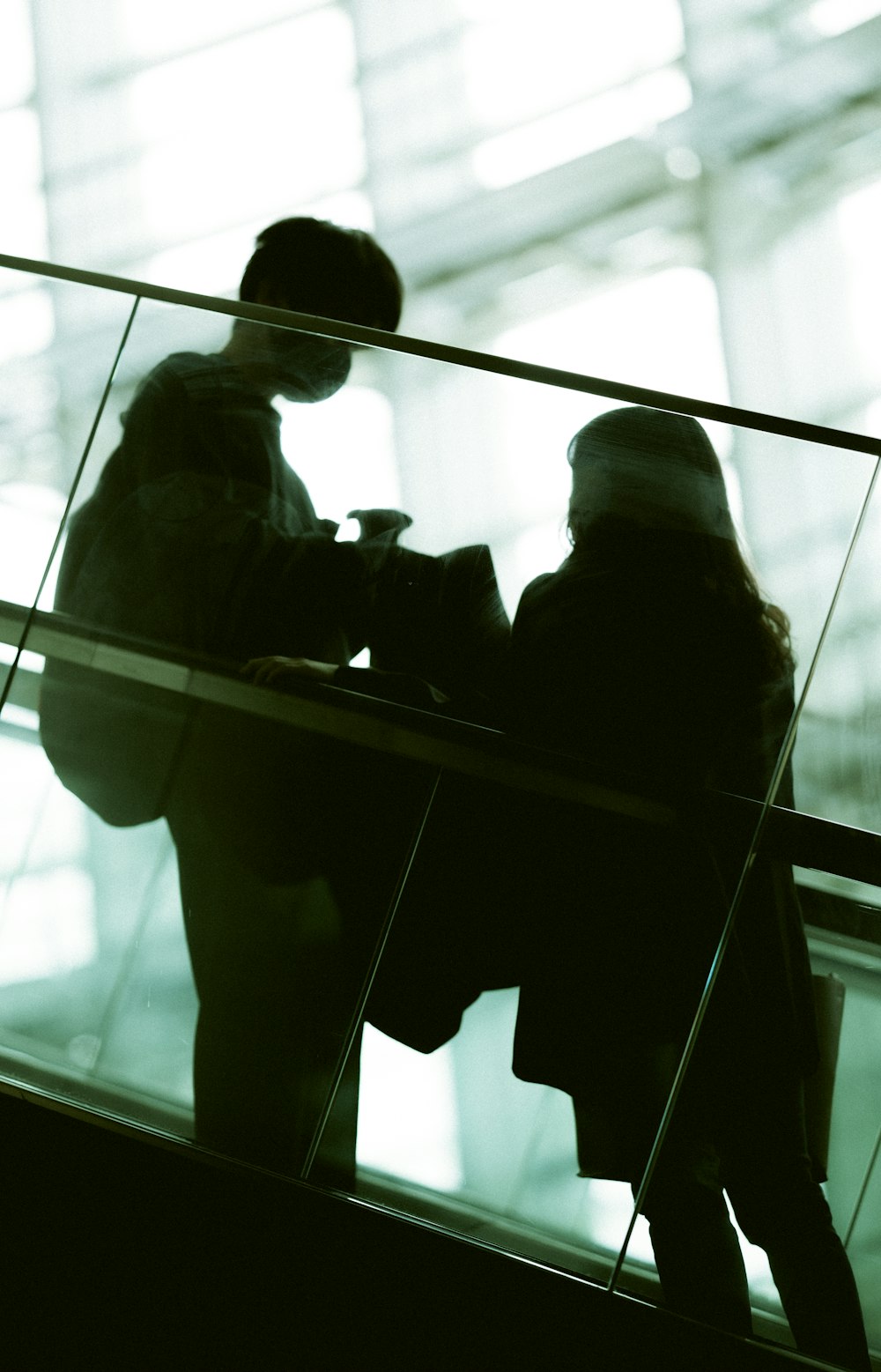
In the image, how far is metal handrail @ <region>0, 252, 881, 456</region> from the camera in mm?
1222

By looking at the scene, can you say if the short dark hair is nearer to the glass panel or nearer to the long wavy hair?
the glass panel

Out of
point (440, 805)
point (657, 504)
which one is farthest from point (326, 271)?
point (440, 805)

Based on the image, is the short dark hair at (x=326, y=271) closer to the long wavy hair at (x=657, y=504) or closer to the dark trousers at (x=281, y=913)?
the long wavy hair at (x=657, y=504)

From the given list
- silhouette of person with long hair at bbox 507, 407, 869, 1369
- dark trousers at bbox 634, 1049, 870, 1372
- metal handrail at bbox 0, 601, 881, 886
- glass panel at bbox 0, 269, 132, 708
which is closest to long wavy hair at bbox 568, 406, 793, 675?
silhouette of person with long hair at bbox 507, 407, 869, 1369

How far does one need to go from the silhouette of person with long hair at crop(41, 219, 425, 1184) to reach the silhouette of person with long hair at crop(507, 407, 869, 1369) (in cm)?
19

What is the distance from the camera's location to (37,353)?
1.39m

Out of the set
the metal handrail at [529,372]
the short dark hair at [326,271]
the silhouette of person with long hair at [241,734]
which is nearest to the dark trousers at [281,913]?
the silhouette of person with long hair at [241,734]

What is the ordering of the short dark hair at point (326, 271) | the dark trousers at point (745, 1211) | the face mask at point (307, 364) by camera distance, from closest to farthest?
1. the dark trousers at point (745, 1211)
2. the face mask at point (307, 364)
3. the short dark hair at point (326, 271)

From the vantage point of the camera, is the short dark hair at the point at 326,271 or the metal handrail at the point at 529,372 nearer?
the metal handrail at the point at 529,372

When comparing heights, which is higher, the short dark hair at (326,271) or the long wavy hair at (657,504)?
the short dark hair at (326,271)

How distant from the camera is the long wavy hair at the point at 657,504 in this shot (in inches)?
47.5

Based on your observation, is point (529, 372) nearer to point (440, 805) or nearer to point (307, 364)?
point (307, 364)

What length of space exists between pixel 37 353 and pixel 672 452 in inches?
29.6

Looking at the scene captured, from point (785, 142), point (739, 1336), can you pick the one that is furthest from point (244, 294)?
point (785, 142)
